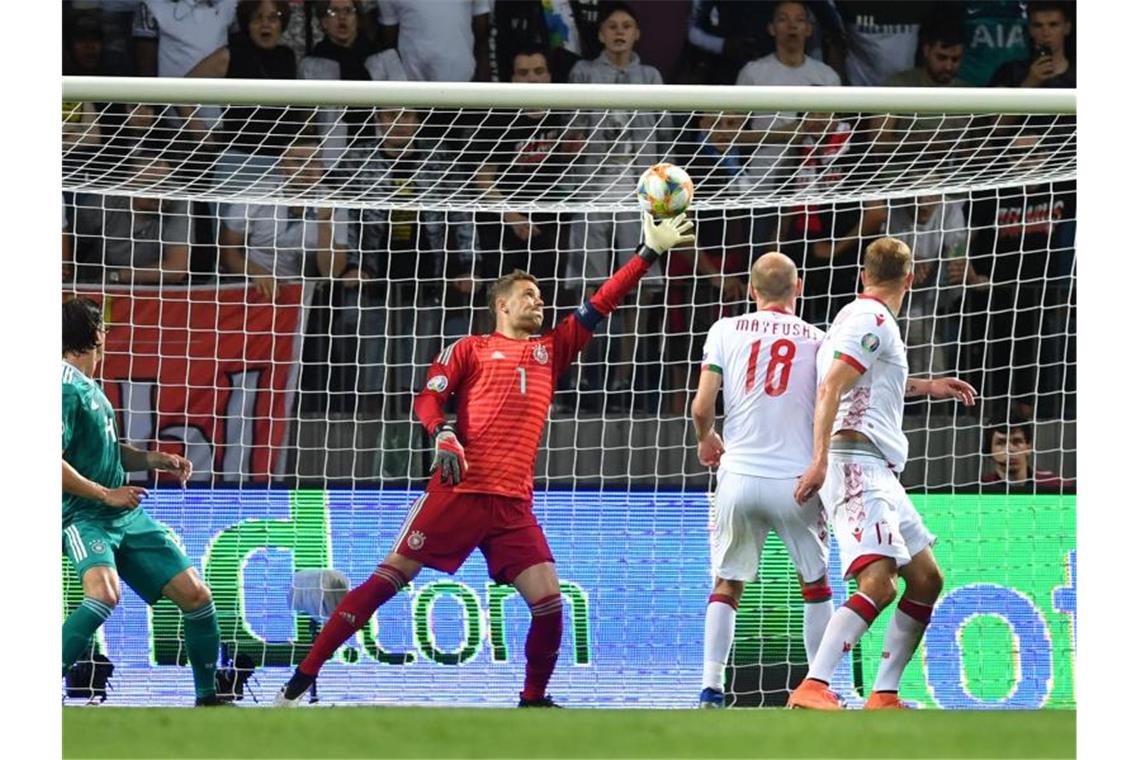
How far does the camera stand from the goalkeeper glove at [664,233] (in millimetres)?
A: 6879

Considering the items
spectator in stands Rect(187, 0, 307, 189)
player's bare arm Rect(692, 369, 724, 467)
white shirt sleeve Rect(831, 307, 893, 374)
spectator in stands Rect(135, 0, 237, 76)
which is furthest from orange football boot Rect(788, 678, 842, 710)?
spectator in stands Rect(135, 0, 237, 76)

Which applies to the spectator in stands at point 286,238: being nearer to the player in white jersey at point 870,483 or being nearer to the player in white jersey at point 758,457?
the player in white jersey at point 758,457

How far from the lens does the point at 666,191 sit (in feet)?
22.3

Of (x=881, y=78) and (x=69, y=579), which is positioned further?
(x=881, y=78)

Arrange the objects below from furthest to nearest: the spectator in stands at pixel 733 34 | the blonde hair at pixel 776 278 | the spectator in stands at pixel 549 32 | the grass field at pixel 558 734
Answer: the spectator in stands at pixel 733 34 < the spectator in stands at pixel 549 32 < the blonde hair at pixel 776 278 < the grass field at pixel 558 734

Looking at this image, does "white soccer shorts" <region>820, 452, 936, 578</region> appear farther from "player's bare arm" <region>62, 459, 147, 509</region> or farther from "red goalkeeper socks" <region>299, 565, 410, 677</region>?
"player's bare arm" <region>62, 459, 147, 509</region>

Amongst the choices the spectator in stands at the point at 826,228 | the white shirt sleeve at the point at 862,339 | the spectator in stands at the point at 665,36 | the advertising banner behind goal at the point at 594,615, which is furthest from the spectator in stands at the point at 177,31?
the white shirt sleeve at the point at 862,339

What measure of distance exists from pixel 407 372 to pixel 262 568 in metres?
1.37

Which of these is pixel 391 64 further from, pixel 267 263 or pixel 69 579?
pixel 69 579

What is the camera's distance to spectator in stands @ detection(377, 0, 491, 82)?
10172 millimetres

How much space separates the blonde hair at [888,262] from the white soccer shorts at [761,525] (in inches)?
31.1

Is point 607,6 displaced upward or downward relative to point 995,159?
upward

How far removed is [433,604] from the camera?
8.06 m

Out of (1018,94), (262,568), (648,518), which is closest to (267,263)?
(262,568)
